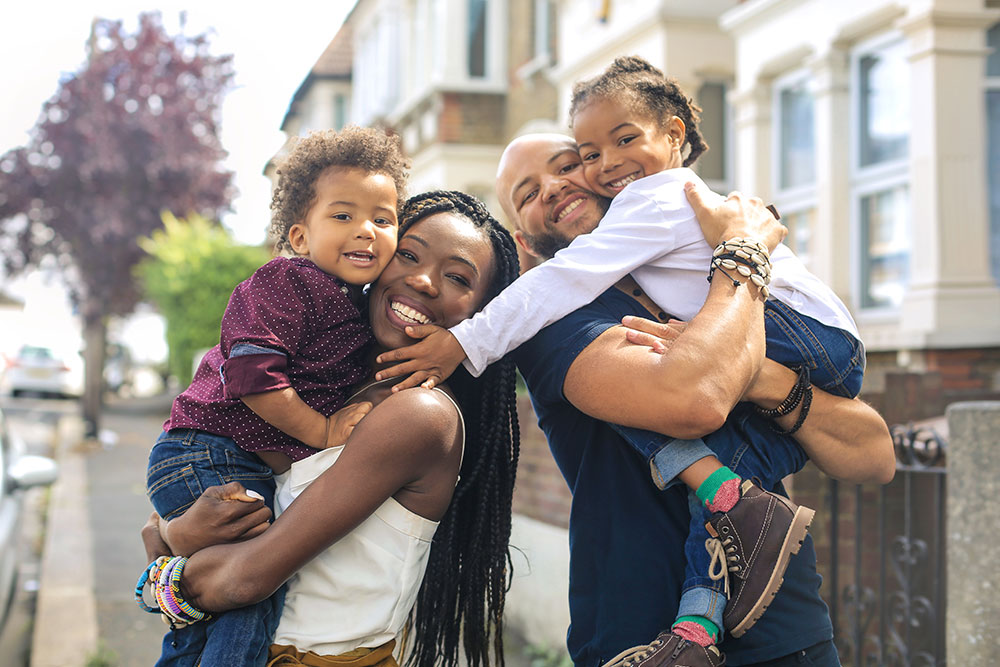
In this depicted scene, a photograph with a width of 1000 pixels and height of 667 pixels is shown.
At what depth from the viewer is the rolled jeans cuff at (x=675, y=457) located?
7.14 ft

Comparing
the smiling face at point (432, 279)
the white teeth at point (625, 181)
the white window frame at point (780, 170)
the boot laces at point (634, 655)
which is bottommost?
the boot laces at point (634, 655)

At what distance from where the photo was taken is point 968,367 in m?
7.56

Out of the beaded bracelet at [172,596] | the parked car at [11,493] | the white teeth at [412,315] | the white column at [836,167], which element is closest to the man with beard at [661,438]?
the white teeth at [412,315]

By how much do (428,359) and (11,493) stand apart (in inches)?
219

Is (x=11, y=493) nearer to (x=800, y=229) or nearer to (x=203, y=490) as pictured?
(x=203, y=490)

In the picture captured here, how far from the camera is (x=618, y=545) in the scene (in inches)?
89.7

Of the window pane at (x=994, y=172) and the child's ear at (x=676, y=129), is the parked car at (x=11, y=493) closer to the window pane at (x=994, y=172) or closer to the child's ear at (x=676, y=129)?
the child's ear at (x=676, y=129)

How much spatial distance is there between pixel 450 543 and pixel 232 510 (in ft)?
1.91

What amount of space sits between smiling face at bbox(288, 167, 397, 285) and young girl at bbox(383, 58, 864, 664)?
26cm

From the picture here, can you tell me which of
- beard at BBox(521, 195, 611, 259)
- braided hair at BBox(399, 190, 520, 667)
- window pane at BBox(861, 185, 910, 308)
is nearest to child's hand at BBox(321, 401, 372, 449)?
braided hair at BBox(399, 190, 520, 667)

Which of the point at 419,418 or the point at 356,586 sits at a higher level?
the point at 419,418

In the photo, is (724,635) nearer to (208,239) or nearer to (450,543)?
(450,543)

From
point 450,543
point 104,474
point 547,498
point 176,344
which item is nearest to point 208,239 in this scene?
point 176,344

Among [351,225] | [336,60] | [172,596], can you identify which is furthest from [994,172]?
[336,60]
